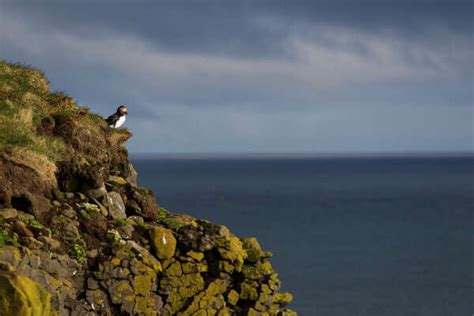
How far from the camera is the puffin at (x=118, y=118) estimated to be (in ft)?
94.9

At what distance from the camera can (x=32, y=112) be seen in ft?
82.8

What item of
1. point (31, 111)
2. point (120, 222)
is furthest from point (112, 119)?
point (120, 222)

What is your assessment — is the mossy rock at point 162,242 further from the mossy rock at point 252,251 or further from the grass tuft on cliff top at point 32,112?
the grass tuft on cliff top at point 32,112

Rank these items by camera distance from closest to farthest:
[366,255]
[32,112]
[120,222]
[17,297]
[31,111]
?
[17,297] → [120,222] → [31,111] → [32,112] → [366,255]

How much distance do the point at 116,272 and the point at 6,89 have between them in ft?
32.8

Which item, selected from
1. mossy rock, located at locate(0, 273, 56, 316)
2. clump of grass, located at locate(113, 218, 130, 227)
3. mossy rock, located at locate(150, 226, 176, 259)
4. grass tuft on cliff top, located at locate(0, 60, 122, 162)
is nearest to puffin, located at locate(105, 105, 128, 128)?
grass tuft on cliff top, located at locate(0, 60, 122, 162)

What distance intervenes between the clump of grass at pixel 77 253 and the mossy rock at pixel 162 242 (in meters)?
2.89

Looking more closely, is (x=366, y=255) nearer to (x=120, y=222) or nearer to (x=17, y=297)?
(x=120, y=222)

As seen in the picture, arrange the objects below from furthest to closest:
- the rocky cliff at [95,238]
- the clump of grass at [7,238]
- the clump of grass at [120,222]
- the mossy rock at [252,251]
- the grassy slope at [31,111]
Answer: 1. the mossy rock at [252,251]
2. the clump of grass at [120,222]
3. the grassy slope at [31,111]
4. the rocky cliff at [95,238]
5. the clump of grass at [7,238]

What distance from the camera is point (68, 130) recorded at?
26.0 meters

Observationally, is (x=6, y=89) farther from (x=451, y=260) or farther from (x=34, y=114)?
(x=451, y=260)

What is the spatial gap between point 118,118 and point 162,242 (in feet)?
26.1

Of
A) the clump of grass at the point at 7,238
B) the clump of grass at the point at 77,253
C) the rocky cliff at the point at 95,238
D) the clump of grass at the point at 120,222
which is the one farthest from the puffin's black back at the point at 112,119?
the clump of grass at the point at 7,238

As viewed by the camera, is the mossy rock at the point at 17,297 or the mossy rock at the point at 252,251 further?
the mossy rock at the point at 252,251
